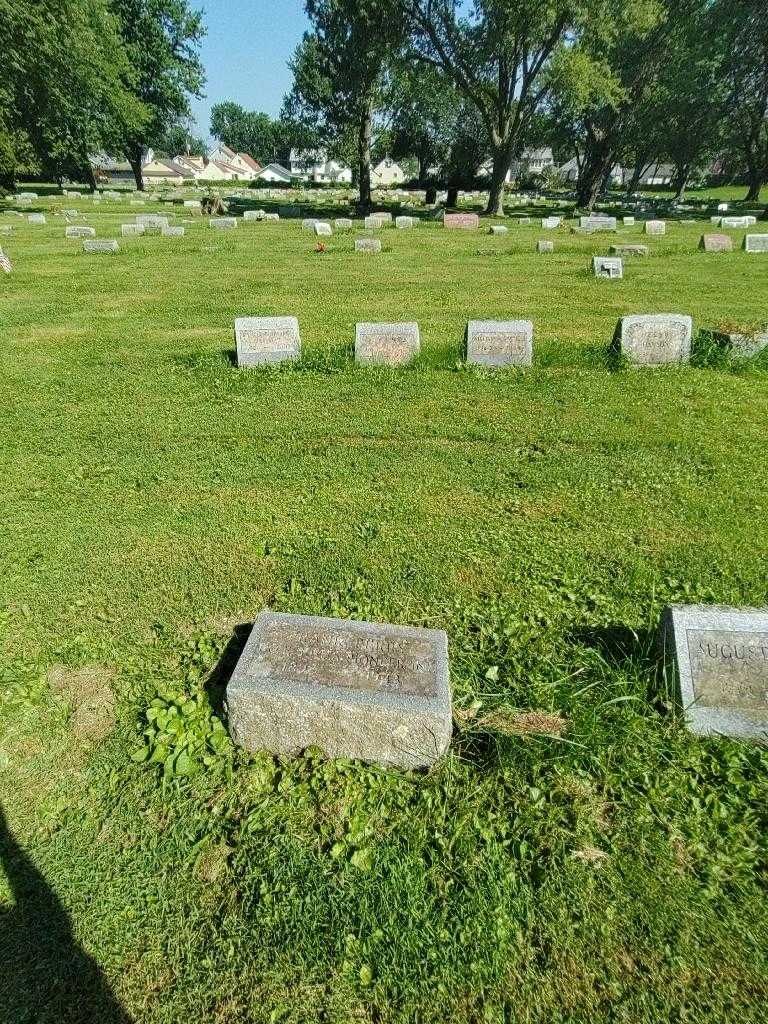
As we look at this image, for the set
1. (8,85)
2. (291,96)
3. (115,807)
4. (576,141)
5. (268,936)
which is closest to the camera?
(268,936)

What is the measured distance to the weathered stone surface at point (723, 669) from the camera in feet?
9.86

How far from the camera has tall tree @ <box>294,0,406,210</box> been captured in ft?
91.0

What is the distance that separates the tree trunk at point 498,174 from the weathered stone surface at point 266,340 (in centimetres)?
2805

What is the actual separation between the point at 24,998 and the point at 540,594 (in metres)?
3.46

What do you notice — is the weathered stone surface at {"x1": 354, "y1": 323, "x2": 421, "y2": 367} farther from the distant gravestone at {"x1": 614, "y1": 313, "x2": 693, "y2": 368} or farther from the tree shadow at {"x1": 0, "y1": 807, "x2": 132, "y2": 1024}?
the tree shadow at {"x1": 0, "y1": 807, "x2": 132, "y2": 1024}

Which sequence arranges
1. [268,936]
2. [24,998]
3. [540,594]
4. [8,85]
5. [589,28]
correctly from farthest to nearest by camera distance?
[8,85], [589,28], [540,594], [268,936], [24,998]

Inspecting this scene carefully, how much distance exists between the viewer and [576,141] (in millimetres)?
45312

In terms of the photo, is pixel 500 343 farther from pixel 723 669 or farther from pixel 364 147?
pixel 364 147

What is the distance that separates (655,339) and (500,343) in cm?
231

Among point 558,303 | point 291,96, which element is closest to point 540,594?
point 558,303

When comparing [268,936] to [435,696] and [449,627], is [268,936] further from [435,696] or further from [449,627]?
[449,627]

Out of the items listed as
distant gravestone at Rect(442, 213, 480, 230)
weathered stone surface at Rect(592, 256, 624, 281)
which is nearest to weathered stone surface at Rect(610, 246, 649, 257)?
weathered stone surface at Rect(592, 256, 624, 281)

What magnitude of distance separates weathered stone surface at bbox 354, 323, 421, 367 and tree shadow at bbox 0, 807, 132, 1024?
7.45 meters

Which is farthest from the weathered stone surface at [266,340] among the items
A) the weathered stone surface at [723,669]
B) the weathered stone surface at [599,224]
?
the weathered stone surface at [599,224]
